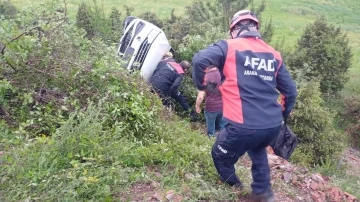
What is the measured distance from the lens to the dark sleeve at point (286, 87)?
174 inches

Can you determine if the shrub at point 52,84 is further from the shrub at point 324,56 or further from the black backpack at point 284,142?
the shrub at point 324,56

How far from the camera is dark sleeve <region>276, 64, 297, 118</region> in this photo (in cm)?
441

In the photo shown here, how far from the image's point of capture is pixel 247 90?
13.4 feet

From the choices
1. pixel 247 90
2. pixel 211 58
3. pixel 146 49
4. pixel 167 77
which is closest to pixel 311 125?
pixel 167 77

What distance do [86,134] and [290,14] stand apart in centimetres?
Answer: 2900

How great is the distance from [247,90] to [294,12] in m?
29.3

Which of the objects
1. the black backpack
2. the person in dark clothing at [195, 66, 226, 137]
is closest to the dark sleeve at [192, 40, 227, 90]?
the black backpack

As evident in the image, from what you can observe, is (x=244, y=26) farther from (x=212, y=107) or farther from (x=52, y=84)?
(x=212, y=107)

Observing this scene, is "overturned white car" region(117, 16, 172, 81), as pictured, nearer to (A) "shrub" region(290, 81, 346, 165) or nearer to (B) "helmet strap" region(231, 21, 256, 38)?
(A) "shrub" region(290, 81, 346, 165)

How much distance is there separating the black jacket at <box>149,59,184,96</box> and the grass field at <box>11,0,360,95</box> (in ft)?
43.5

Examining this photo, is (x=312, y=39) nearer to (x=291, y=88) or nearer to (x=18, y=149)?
(x=291, y=88)

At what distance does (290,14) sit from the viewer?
31.4 meters

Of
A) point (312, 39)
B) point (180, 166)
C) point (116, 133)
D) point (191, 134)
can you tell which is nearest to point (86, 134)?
point (116, 133)

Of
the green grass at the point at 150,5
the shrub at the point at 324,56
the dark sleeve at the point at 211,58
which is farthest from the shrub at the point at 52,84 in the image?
the green grass at the point at 150,5
